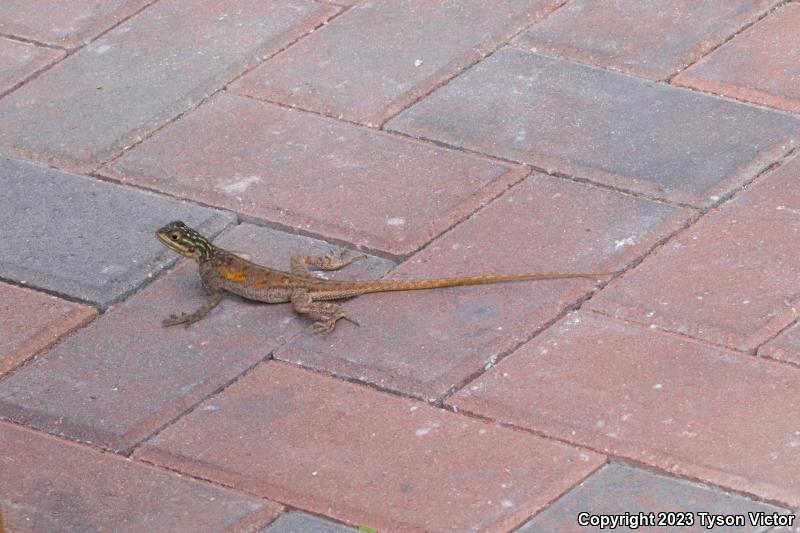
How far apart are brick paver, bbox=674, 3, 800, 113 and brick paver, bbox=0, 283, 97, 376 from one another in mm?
2447

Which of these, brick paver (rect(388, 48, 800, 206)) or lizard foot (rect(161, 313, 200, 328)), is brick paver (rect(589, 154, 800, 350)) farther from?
lizard foot (rect(161, 313, 200, 328))

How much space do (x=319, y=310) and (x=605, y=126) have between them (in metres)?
1.47

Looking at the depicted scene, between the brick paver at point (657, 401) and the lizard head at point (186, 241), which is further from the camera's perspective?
the lizard head at point (186, 241)

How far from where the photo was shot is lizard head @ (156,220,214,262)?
5164mm

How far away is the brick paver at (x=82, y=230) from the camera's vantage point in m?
5.29

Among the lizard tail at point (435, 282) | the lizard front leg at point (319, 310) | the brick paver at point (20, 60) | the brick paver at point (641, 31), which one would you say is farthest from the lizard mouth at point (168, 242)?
the brick paver at point (641, 31)

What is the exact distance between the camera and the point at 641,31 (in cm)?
645

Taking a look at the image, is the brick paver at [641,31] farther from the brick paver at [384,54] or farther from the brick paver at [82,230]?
the brick paver at [82,230]

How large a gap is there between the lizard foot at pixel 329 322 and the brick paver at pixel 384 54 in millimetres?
1211

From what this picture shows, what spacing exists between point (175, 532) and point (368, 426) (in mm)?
643

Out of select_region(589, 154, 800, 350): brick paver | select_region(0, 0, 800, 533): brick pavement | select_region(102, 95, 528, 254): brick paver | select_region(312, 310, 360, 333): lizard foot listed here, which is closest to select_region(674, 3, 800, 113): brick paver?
select_region(0, 0, 800, 533): brick pavement

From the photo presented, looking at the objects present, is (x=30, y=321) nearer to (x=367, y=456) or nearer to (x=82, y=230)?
(x=82, y=230)

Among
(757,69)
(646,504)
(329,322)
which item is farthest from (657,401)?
(757,69)

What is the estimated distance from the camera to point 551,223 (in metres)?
5.38
